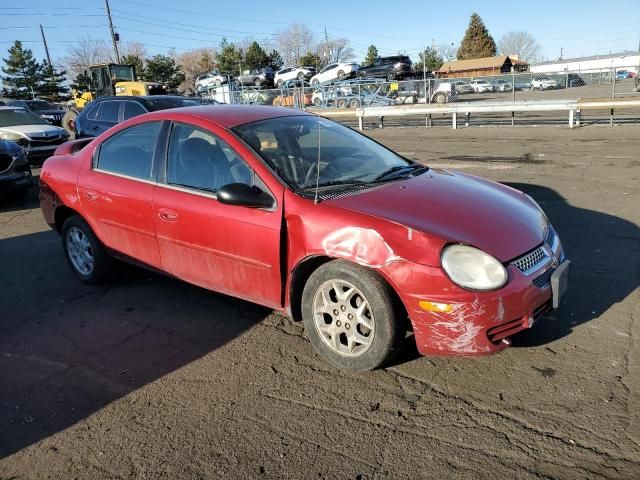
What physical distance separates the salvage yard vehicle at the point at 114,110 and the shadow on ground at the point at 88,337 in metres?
5.73

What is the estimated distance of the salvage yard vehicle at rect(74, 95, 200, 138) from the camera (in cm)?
1052

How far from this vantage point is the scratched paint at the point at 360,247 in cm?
299

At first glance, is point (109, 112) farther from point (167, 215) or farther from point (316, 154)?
point (316, 154)

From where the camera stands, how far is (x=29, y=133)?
13242 mm

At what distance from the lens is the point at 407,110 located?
1930cm

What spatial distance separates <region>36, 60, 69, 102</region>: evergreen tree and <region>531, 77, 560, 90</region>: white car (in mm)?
51837

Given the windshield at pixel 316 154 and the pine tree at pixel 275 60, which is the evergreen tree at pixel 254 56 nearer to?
the pine tree at pixel 275 60

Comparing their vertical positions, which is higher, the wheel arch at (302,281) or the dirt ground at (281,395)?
the wheel arch at (302,281)

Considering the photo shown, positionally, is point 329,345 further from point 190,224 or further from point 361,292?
point 190,224

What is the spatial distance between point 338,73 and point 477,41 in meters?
53.2

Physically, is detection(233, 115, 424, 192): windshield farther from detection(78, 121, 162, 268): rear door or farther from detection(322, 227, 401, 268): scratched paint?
detection(78, 121, 162, 268): rear door

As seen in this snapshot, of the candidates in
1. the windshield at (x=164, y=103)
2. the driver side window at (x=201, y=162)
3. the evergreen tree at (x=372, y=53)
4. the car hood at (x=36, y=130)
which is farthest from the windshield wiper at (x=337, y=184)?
the evergreen tree at (x=372, y=53)

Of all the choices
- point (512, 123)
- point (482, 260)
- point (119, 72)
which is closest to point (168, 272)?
point (482, 260)

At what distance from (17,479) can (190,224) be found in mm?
1874
